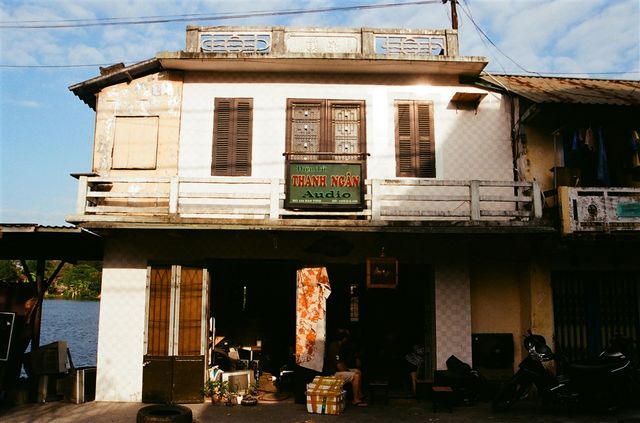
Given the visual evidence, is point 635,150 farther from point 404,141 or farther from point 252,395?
point 252,395

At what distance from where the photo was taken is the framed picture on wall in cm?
1080

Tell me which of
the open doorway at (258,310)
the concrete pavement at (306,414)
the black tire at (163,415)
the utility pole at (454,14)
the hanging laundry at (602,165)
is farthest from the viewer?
the utility pole at (454,14)

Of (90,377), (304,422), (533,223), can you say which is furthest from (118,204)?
(533,223)

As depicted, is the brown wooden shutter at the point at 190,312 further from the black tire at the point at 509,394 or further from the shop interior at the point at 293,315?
the black tire at the point at 509,394

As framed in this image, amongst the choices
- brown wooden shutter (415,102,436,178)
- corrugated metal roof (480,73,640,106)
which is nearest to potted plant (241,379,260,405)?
brown wooden shutter (415,102,436,178)

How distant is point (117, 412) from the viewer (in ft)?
33.9

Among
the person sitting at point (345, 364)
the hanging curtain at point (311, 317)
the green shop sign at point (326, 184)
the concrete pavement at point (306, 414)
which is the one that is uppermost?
the green shop sign at point (326, 184)

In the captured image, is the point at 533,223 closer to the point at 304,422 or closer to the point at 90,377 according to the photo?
the point at 304,422

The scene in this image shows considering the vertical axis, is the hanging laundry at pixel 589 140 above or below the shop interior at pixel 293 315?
above

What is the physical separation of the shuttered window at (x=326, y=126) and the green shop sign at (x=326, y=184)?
3.29ft

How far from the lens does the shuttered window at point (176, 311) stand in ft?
37.0

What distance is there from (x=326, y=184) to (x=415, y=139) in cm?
258

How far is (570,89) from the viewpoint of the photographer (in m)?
12.8

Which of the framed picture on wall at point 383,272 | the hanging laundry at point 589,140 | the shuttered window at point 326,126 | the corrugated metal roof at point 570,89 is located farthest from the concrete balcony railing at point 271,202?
the corrugated metal roof at point 570,89
